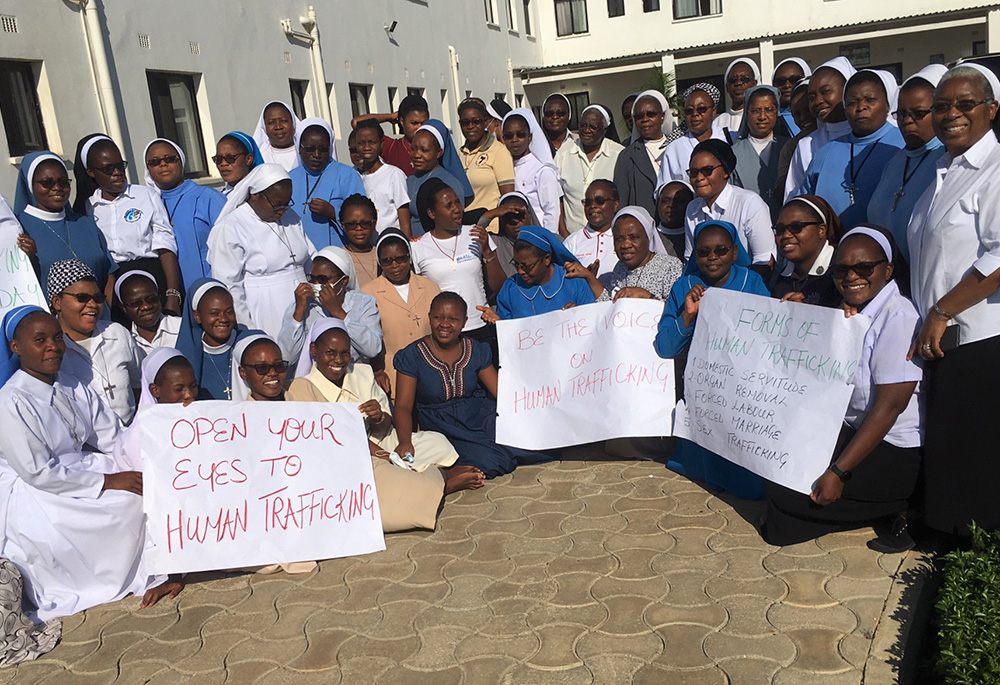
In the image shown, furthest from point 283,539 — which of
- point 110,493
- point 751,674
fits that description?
point 751,674

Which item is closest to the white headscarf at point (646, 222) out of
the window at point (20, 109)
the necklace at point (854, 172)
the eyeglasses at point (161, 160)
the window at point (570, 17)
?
the necklace at point (854, 172)

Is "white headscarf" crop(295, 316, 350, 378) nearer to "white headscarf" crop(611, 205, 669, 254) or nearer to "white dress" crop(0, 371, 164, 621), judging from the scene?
"white dress" crop(0, 371, 164, 621)

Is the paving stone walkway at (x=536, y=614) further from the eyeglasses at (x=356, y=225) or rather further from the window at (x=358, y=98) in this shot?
the window at (x=358, y=98)

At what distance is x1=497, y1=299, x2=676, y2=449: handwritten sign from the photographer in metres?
4.98

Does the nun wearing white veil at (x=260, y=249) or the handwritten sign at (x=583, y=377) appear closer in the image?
the handwritten sign at (x=583, y=377)

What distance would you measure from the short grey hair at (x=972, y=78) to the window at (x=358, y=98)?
1431 cm

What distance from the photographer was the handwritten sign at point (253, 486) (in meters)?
4.18

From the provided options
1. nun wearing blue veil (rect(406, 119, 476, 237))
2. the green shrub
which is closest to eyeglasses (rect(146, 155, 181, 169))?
nun wearing blue veil (rect(406, 119, 476, 237))

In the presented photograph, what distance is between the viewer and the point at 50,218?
5.42 metres

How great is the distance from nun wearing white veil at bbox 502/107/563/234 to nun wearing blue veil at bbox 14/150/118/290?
331cm

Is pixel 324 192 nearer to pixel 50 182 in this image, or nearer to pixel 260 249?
pixel 260 249

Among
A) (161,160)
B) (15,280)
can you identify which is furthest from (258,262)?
(15,280)

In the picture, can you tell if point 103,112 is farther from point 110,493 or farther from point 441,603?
point 441,603

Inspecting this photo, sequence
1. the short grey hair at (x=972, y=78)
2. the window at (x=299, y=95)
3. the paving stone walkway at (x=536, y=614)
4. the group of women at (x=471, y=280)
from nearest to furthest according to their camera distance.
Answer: the paving stone walkway at (x=536, y=614), the short grey hair at (x=972, y=78), the group of women at (x=471, y=280), the window at (x=299, y=95)
